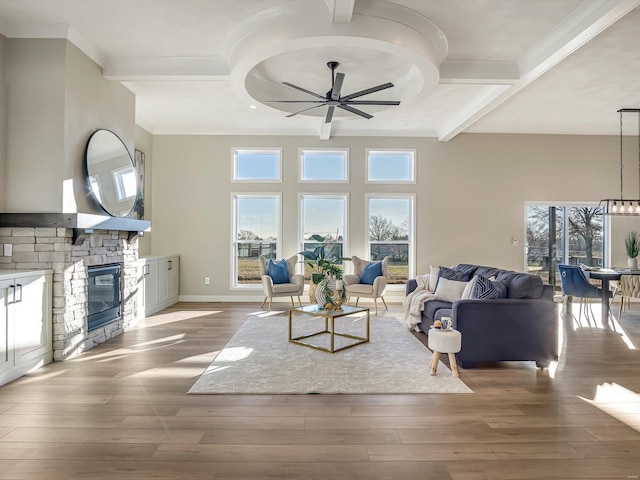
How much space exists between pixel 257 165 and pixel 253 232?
1328mm

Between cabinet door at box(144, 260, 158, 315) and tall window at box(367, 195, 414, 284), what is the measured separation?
3.95 metres

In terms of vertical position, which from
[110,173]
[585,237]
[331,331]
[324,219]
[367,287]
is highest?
[110,173]

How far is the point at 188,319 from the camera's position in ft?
19.6

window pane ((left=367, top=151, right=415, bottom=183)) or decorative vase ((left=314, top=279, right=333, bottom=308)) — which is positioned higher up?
window pane ((left=367, top=151, right=415, bottom=183))

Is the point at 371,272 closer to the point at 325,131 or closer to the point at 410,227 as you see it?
the point at 410,227

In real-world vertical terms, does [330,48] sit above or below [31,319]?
above

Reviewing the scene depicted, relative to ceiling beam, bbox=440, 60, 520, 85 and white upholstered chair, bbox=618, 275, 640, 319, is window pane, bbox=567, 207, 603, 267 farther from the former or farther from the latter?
ceiling beam, bbox=440, 60, 520, 85

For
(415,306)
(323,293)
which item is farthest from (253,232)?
(415,306)

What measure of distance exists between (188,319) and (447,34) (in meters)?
5.09

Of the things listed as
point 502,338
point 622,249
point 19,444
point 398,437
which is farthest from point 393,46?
point 622,249

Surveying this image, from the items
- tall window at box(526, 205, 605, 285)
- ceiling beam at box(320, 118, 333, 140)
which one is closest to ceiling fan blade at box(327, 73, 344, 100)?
ceiling beam at box(320, 118, 333, 140)

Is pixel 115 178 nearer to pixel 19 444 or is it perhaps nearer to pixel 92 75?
pixel 92 75

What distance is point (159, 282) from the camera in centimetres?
668

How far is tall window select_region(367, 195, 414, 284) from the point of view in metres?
7.74
